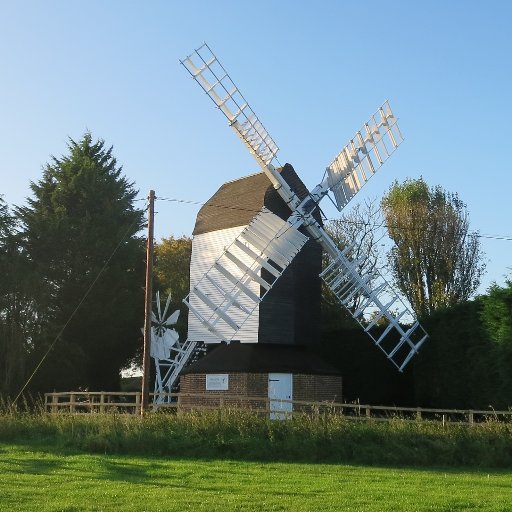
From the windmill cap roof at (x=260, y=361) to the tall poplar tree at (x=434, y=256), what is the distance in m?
11.0

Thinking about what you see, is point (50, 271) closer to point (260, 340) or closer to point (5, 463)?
point (260, 340)

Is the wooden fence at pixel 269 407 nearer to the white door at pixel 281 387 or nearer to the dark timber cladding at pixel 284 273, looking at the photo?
the white door at pixel 281 387

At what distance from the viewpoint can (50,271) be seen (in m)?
34.2

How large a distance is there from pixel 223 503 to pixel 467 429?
7832mm

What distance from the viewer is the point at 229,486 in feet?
38.1

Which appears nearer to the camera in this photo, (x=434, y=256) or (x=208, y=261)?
(x=208, y=261)

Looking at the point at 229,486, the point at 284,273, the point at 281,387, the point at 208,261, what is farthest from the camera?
the point at 208,261

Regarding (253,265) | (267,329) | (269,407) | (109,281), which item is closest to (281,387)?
(267,329)

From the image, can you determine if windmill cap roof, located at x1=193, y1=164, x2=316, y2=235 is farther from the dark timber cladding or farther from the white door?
the white door

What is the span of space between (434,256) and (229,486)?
26518 mm

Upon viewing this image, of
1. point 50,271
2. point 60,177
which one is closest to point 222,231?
point 50,271

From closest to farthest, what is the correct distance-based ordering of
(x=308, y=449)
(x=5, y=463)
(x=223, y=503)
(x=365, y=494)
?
1. (x=223, y=503)
2. (x=365, y=494)
3. (x=5, y=463)
4. (x=308, y=449)

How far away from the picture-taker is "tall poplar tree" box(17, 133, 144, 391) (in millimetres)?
32938

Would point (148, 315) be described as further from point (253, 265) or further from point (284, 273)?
point (284, 273)
